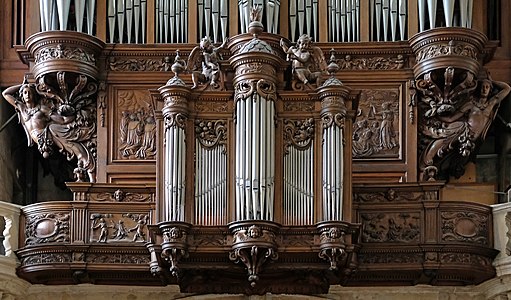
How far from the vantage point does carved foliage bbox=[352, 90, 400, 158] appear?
3297cm

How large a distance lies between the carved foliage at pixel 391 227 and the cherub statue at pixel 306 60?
2.60 meters

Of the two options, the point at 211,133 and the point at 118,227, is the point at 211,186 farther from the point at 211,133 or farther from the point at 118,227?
the point at 118,227

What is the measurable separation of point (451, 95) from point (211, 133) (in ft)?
15.1

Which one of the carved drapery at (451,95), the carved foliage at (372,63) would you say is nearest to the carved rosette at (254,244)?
the carved drapery at (451,95)

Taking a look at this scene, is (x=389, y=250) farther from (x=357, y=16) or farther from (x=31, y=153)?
(x=31, y=153)

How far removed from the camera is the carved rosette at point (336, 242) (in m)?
30.4

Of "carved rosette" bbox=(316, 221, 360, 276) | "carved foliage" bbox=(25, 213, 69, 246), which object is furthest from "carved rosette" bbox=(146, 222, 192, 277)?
"carved rosette" bbox=(316, 221, 360, 276)

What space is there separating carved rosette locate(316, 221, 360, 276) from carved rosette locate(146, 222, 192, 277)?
2.25m

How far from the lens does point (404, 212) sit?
32.0 metres

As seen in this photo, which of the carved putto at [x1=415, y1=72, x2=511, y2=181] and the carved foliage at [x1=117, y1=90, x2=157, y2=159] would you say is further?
the carved foliage at [x1=117, y1=90, x2=157, y2=159]

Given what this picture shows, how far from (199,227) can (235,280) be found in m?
1.53

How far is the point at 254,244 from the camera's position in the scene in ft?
99.5

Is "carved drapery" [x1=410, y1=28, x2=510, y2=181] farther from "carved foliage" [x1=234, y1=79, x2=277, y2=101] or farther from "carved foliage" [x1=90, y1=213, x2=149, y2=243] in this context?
"carved foliage" [x1=90, y1=213, x2=149, y2=243]

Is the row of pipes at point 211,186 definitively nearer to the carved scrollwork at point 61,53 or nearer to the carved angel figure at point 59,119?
the carved angel figure at point 59,119
